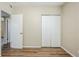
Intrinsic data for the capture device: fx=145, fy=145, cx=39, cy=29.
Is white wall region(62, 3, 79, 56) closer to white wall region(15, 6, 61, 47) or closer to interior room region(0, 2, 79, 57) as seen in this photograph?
interior room region(0, 2, 79, 57)

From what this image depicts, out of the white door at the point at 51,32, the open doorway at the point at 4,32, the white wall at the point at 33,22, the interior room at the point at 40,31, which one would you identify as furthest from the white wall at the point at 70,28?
the open doorway at the point at 4,32

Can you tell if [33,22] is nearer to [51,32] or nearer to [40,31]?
[40,31]

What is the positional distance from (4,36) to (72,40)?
6.41 ft

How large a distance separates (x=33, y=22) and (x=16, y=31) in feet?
1.82

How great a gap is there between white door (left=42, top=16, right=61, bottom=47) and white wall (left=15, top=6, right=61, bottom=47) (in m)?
0.12

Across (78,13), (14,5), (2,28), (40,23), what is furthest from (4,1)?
(78,13)

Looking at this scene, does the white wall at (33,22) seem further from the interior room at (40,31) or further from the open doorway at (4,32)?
the open doorway at (4,32)

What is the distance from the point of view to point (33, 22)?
422 centimetres

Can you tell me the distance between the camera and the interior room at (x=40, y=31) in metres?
4.07

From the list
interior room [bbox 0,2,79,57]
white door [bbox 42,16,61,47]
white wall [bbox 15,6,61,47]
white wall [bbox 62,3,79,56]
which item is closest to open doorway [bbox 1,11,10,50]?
interior room [bbox 0,2,79,57]

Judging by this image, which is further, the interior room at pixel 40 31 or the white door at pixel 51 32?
the white door at pixel 51 32

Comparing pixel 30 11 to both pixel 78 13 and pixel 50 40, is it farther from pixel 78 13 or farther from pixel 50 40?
pixel 78 13

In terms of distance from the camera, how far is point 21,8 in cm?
405

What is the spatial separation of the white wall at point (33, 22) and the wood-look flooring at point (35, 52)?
20 centimetres
